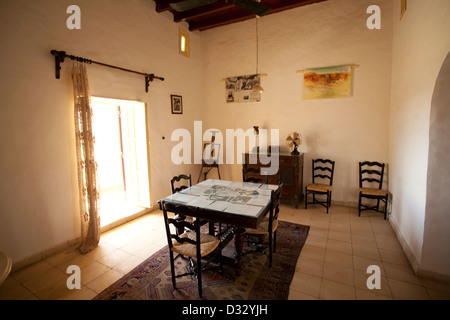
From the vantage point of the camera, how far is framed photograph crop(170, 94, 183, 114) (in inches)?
190

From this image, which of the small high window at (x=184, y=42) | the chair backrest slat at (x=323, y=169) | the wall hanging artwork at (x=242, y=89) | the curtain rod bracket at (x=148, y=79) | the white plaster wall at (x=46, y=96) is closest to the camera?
the white plaster wall at (x=46, y=96)

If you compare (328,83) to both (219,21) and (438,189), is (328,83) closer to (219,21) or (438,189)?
(219,21)

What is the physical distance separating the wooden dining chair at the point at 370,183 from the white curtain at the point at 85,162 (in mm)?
4315

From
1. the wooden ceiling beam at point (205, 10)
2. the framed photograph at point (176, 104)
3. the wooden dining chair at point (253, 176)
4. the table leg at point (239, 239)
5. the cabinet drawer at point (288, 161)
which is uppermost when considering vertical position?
the wooden ceiling beam at point (205, 10)

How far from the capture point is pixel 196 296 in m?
2.20

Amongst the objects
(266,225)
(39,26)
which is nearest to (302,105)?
(266,225)

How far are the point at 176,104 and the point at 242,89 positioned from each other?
157 centimetres

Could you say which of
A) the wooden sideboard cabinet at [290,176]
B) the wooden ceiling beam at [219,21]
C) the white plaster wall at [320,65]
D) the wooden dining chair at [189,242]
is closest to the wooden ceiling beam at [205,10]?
the wooden ceiling beam at [219,21]

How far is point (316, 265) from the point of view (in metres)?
2.66

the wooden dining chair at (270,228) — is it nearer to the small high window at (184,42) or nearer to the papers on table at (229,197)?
the papers on table at (229,197)

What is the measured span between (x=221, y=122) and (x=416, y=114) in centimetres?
380

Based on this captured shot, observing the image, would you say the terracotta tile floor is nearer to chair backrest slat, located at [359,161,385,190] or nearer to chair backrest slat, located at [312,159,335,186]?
chair backrest slat, located at [359,161,385,190]

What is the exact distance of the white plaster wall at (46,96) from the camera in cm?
253

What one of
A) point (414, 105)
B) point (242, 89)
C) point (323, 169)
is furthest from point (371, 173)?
point (242, 89)
